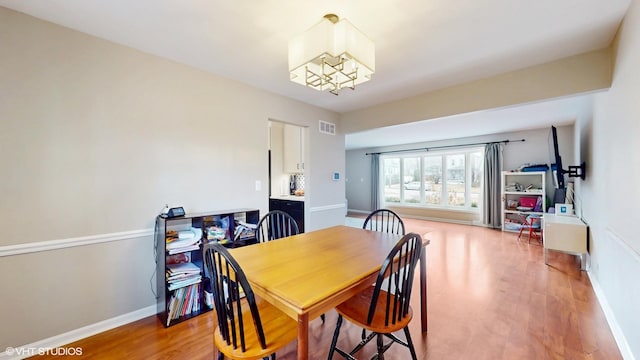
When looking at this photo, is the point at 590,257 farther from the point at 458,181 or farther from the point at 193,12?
the point at 193,12

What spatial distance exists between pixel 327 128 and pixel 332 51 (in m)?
2.47

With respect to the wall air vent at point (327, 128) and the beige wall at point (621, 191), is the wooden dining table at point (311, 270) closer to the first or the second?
the beige wall at point (621, 191)

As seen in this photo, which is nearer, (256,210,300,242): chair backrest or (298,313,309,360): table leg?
(298,313,309,360): table leg

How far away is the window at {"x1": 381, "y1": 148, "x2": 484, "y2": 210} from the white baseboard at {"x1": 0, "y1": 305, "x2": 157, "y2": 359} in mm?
7136

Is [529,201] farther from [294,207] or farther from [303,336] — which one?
[303,336]

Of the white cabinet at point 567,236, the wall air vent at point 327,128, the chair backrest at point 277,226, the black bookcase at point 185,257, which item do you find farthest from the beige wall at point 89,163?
the white cabinet at point 567,236

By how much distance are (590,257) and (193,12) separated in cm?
503

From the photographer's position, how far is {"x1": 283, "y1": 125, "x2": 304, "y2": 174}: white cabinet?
4227 mm

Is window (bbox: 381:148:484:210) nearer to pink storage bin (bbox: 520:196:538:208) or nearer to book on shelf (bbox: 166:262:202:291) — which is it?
pink storage bin (bbox: 520:196:538:208)

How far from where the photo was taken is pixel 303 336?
1.08 meters

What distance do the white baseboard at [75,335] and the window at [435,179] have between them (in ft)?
23.4

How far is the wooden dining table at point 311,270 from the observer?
1.10 metres

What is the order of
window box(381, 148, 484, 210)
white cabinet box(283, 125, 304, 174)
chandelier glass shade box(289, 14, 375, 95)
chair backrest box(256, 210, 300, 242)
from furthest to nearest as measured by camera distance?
window box(381, 148, 484, 210), white cabinet box(283, 125, 304, 174), chair backrest box(256, 210, 300, 242), chandelier glass shade box(289, 14, 375, 95)

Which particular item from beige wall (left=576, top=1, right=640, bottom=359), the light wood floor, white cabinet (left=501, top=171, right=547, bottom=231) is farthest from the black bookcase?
white cabinet (left=501, top=171, right=547, bottom=231)
